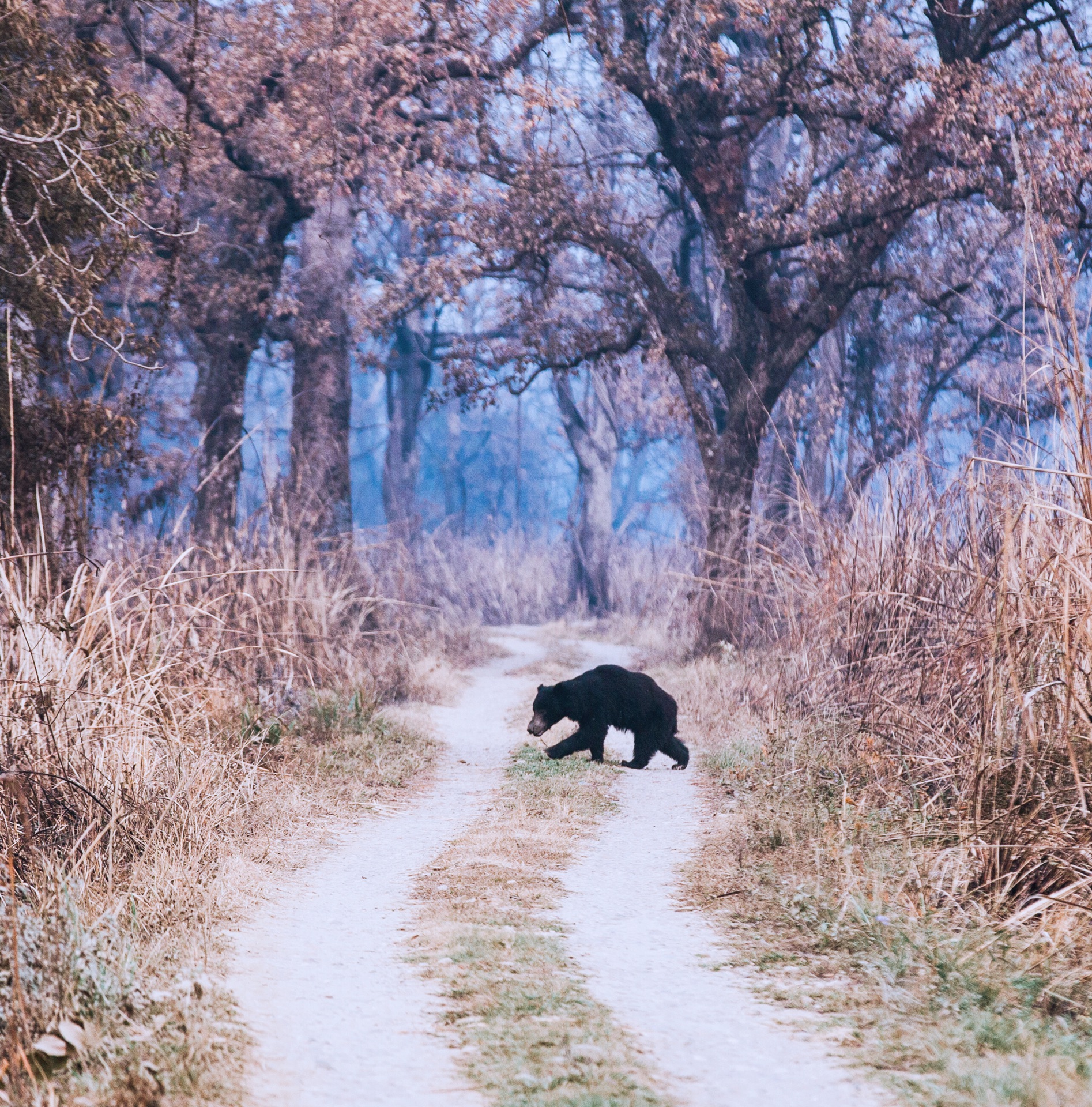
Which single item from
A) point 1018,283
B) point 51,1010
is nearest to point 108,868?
point 51,1010

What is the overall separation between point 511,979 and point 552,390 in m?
25.0

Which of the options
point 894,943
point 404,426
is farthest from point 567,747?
point 404,426

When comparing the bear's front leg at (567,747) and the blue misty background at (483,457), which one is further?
the blue misty background at (483,457)

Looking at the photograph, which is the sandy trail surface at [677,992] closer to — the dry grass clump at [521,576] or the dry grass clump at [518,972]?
the dry grass clump at [518,972]

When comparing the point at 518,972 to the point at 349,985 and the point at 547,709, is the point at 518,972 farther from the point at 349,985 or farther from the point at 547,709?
the point at 547,709

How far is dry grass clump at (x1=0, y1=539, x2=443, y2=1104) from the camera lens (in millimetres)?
3260

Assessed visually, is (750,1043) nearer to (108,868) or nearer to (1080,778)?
(1080,778)

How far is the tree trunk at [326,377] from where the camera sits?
15273 millimetres

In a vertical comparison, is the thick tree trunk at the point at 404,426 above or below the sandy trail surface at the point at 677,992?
above

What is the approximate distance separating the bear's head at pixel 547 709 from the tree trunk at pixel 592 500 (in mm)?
15232

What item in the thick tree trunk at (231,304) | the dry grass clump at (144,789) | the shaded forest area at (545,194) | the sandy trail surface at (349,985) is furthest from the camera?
the thick tree trunk at (231,304)

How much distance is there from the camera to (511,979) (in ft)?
13.1

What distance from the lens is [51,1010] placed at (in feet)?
10.9

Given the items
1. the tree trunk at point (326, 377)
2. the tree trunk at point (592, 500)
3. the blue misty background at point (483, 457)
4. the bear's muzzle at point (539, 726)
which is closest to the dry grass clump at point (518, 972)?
the bear's muzzle at point (539, 726)
